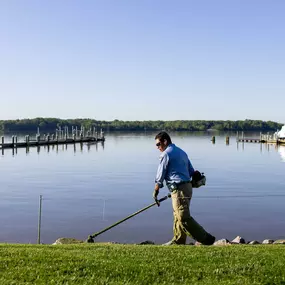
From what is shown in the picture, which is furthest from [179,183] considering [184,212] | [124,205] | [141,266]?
[124,205]

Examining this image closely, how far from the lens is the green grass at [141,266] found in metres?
7.41

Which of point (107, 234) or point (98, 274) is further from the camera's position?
point (107, 234)

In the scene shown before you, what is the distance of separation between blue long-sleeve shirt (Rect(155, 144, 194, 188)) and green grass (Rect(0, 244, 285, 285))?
6.27 ft

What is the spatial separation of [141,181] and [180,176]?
77.4ft

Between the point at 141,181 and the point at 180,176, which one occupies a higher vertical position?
the point at 180,176

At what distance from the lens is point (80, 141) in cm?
10425

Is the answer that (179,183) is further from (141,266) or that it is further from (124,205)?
(124,205)

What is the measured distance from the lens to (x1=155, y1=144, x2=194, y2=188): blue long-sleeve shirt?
11.0 metres

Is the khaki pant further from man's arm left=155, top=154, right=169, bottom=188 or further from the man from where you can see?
man's arm left=155, top=154, right=169, bottom=188

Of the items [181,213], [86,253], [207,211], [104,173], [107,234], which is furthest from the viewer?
[104,173]

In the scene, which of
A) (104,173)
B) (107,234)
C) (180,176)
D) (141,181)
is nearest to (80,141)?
(104,173)

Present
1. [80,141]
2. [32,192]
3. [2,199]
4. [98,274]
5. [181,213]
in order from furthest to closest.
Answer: [80,141], [32,192], [2,199], [181,213], [98,274]

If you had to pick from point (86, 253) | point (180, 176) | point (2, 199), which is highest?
point (180, 176)

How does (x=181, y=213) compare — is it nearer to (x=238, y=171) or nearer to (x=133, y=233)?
(x=133, y=233)
